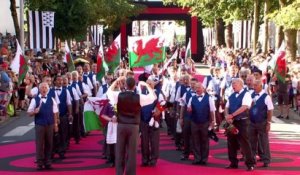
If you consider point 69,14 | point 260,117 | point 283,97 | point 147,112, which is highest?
point 69,14

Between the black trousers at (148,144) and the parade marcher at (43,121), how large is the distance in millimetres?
1911

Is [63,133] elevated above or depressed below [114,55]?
below

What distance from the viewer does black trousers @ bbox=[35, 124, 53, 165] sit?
14.0m

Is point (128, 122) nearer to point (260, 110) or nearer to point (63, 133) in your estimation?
point (260, 110)

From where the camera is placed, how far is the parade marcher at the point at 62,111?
15797mm

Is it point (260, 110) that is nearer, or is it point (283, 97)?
point (260, 110)

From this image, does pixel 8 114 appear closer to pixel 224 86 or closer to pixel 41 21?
pixel 41 21

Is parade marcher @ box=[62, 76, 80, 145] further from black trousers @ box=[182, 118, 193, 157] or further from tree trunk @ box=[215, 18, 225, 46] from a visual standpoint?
tree trunk @ box=[215, 18, 225, 46]

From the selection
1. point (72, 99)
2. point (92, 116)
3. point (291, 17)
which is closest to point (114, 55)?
point (72, 99)

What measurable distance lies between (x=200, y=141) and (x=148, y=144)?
1.13m

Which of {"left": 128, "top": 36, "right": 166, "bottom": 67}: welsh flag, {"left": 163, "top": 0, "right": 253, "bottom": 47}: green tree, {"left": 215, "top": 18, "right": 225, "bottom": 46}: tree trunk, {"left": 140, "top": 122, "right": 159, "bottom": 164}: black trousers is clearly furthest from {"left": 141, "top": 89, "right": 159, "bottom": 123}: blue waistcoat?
{"left": 215, "top": 18, "right": 225, "bottom": 46}: tree trunk

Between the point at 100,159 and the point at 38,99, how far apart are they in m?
2.28

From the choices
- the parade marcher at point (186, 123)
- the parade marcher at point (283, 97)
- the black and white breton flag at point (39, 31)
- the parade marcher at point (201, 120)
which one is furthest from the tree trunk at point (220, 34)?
the parade marcher at point (201, 120)

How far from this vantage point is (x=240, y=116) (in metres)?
13.7
